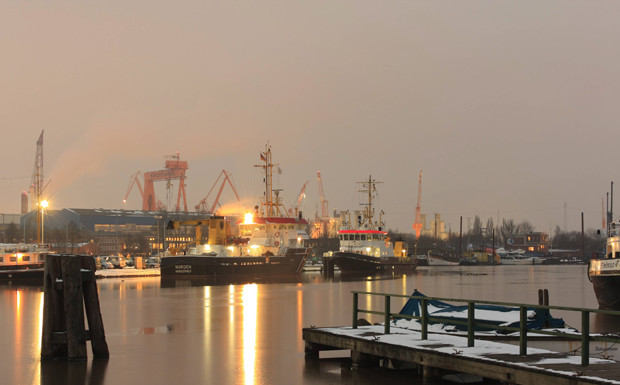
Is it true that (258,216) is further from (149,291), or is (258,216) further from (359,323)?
(359,323)

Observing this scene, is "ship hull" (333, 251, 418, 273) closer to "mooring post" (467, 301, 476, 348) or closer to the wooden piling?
the wooden piling

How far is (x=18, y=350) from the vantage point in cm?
2066

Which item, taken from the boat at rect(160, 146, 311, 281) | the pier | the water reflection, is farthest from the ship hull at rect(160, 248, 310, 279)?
the pier

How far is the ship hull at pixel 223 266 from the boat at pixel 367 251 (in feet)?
38.2

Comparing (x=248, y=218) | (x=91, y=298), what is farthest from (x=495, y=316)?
(x=248, y=218)

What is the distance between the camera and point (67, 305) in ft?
57.7

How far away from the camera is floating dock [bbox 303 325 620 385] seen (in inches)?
499

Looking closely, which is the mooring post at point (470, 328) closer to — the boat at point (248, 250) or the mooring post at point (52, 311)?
the mooring post at point (52, 311)

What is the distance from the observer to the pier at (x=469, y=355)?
12.8 meters

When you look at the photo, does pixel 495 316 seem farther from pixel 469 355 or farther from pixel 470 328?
pixel 469 355

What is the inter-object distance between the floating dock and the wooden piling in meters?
5.17

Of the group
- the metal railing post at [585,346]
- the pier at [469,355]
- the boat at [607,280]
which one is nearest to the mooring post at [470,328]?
the pier at [469,355]

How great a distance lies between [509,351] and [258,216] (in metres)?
67.9

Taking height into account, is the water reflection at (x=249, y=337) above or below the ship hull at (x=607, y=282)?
below
